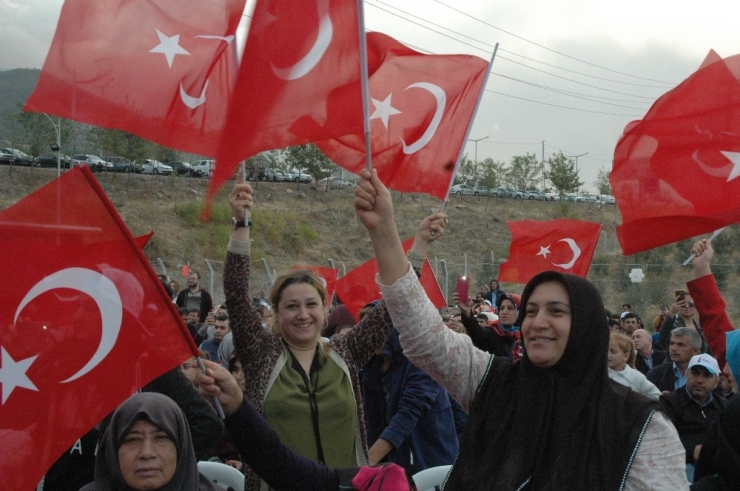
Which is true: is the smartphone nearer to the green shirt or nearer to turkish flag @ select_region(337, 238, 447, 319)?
turkish flag @ select_region(337, 238, 447, 319)

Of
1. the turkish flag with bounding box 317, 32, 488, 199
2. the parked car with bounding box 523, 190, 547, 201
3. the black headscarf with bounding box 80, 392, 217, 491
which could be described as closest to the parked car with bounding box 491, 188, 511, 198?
the parked car with bounding box 523, 190, 547, 201

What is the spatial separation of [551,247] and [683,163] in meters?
4.67

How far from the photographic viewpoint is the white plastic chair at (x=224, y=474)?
14.6 ft

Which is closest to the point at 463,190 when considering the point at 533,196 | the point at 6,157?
the point at 533,196

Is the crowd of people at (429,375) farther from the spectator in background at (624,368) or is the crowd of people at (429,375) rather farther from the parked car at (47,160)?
the parked car at (47,160)

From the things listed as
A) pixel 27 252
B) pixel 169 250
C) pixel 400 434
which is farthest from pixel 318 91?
pixel 169 250

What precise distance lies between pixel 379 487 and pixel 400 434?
274 cm

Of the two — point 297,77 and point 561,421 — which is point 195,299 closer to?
point 297,77

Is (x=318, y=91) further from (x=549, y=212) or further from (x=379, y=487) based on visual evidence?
(x=549, y=212)

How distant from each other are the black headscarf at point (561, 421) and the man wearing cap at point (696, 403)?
3259 millimetres

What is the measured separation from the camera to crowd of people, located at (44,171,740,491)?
2533mm

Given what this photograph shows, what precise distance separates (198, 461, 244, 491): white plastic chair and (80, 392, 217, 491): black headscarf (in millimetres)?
1202

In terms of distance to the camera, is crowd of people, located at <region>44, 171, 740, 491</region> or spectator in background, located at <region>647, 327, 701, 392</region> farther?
spectator in background, located at <region>647, 327, 701, 392</region>

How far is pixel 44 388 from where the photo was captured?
119 inches
